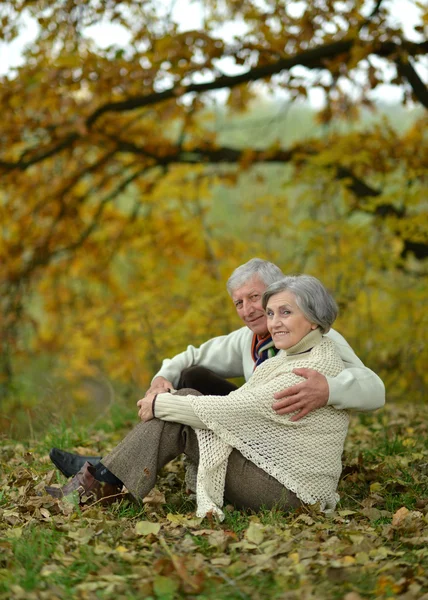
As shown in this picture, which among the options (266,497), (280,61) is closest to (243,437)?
(266,497)

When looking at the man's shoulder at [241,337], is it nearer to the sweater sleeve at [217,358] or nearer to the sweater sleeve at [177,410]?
the sweater sleeve at [217,358]

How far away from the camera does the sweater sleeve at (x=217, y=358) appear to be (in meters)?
4.19

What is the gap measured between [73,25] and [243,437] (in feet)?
14.2

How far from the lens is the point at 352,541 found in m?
3.04

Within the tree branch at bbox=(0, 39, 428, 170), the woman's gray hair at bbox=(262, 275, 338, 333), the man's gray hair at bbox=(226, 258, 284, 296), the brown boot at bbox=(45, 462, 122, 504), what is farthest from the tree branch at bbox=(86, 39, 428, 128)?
the brown boot at bbox=(45, 462, 122, 504)

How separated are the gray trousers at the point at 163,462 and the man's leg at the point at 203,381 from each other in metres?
0.57

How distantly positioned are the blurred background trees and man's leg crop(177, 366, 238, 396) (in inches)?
67.5

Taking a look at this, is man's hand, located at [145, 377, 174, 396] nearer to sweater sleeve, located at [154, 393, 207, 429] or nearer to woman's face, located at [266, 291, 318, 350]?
sweater sleeve, located at [154, 393, 207, 429]

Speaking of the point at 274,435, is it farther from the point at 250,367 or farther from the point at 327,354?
the point at 250,367

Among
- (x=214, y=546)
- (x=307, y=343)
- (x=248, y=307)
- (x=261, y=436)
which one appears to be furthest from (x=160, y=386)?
(x=214, y=546)

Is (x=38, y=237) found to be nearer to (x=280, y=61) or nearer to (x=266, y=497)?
(x=280, y=61)

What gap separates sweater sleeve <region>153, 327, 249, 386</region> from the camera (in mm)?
4188

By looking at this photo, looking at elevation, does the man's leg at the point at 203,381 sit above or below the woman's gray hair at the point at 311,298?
below

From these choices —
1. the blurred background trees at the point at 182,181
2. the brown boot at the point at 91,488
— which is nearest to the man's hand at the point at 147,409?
the brown boot at the point at 91,488
